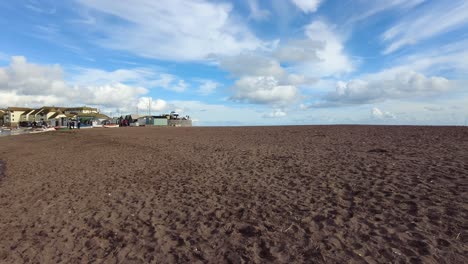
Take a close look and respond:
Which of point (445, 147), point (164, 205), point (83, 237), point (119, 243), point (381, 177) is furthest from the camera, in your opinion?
point (445, 147)

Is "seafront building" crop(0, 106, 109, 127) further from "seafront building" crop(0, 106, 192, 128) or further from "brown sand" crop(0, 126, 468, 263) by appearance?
"brown sand" crop(0, 126, 468, 263)

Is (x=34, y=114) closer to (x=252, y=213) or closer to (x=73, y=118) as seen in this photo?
(x=73, y=118)

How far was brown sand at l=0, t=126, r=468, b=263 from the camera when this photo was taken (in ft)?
20.9

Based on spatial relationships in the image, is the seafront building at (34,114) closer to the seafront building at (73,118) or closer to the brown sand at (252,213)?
the seafront building at (73,118)

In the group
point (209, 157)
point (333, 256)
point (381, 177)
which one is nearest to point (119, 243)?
point (333, 256)

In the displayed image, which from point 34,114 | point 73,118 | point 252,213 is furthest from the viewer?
point 34,114

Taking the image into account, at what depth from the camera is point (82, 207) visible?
1023cm

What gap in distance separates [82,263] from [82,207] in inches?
162

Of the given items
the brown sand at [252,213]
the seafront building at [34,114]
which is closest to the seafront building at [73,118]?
the seafront building at [34,114]

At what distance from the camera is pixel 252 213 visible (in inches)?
337

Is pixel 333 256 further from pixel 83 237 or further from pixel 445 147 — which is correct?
pixel 445 147

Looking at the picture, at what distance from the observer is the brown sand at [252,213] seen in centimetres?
637

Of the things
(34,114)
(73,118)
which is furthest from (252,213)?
(34,114)

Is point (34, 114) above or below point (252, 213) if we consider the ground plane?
above
